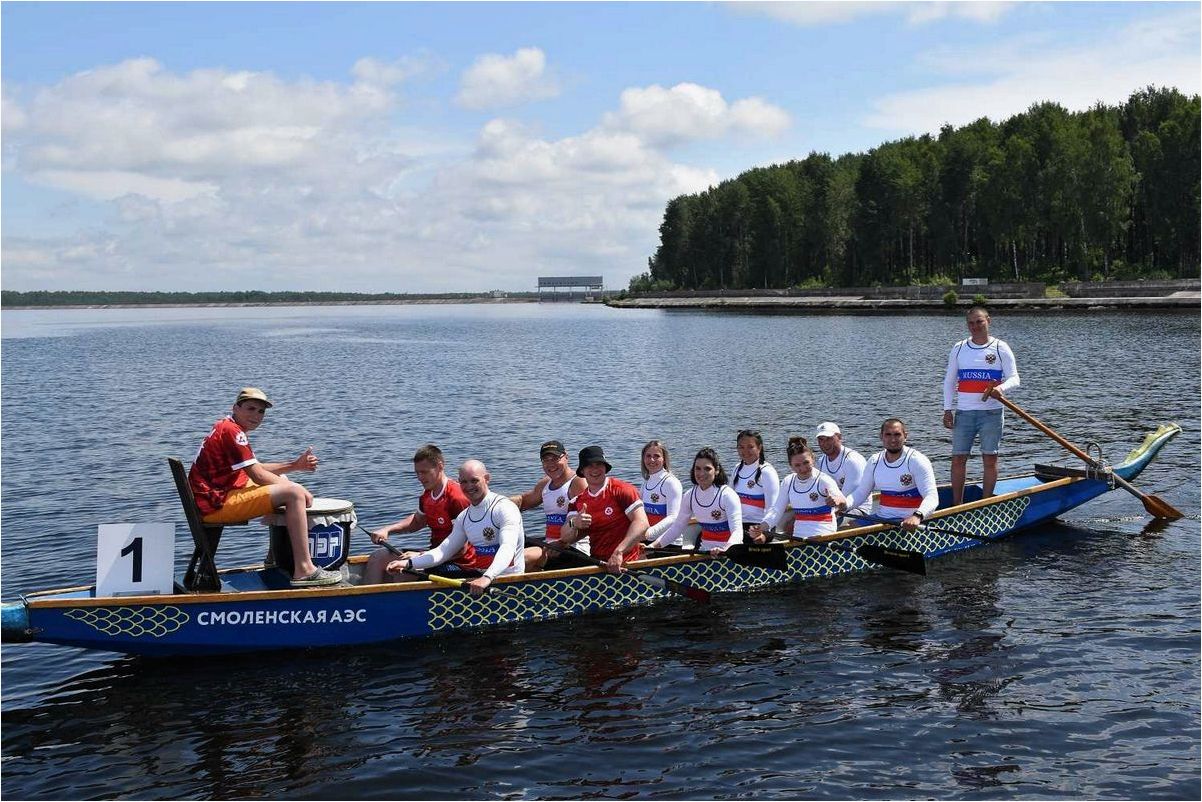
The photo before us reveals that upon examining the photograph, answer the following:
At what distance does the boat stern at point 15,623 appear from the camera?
9.78 meters

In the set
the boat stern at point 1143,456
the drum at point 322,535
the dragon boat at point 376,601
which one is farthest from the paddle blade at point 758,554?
the boat stern at point 1143,456

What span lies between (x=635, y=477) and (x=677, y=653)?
1060 cm

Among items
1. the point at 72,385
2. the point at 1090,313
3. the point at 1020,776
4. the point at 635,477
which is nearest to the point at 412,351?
the point at 72,385

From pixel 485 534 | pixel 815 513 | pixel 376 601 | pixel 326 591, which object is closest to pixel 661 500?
pixel 815 513

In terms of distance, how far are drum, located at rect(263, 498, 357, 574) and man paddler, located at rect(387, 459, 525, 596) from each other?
0.64 metres

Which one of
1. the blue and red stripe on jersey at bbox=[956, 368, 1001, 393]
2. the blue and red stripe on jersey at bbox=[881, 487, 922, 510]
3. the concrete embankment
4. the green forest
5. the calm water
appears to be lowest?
the calm water

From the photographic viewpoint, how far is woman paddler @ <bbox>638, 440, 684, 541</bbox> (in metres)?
13.8

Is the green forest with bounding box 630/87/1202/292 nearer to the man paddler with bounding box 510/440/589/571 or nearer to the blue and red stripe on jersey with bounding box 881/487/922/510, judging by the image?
the blue and red stripe on jersey with bounding box 881/487/922/510

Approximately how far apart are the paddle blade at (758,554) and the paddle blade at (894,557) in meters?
1.36

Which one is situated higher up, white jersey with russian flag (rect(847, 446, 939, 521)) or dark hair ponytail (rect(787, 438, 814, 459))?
dark hair ponytail (rect(787, 438, 814, 459))

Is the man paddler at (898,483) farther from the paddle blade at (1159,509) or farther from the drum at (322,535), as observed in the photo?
the drum at (322,535)

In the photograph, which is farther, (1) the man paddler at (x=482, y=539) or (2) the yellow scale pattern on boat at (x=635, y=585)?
(2) the yellow scale pattern on boat at (x=635, y=585)

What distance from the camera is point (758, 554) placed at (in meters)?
13.4

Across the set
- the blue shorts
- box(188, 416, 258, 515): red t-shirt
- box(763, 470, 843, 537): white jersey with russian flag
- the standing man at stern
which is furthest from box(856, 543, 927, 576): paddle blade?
box(188, 416, 258, 515): red t-shirt
